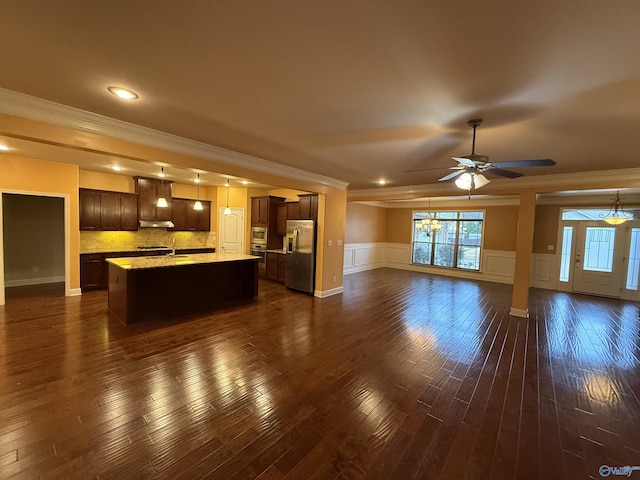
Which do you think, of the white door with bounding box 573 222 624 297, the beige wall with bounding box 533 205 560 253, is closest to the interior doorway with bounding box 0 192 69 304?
the beige wall with bounding box 533 205 560 253

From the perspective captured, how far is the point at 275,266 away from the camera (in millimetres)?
7422

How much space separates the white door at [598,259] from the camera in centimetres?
672

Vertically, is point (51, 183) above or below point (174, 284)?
above

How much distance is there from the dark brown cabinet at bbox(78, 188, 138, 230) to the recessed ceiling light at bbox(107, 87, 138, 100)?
16.0 feet

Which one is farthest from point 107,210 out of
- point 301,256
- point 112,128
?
point 301,256

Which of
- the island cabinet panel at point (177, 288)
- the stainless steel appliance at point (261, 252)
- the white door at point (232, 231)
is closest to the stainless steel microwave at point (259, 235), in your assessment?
the stainless steel appliance at point (261, 252)

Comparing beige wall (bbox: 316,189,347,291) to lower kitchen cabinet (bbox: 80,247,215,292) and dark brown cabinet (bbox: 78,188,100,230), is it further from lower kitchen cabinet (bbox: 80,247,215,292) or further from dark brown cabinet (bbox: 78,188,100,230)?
dark brown cabinet (bbox: 78,188,100,230)

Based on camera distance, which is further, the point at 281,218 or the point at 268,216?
the point at 281,218

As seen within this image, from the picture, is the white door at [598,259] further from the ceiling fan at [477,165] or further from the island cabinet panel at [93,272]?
the island cabinet panel at [93,272]

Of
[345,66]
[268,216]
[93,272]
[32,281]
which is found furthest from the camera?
[268,216]

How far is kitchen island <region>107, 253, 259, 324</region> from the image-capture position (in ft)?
13.6

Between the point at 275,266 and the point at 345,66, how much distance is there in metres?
6.07

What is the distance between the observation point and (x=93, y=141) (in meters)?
2.91

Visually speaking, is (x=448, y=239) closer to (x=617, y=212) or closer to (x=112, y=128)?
(x=617, y=212)
